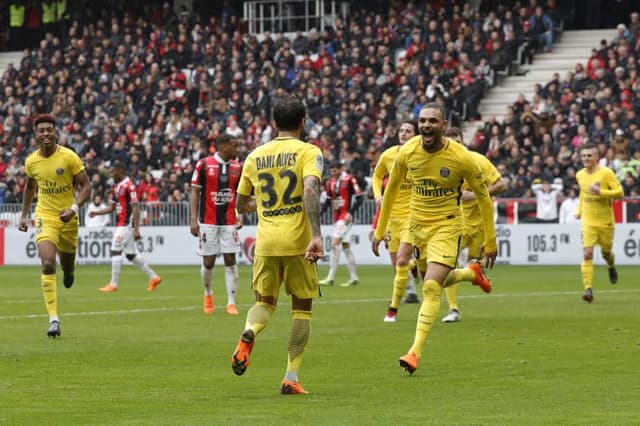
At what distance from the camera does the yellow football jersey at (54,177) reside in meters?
15.8

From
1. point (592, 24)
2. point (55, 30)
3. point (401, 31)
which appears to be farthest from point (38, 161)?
point (55, 30)

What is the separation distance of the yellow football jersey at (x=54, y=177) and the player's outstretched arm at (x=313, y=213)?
6.24 m

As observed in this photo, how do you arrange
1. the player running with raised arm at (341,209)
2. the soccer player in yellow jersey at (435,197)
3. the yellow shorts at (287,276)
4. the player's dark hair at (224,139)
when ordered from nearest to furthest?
1. the yellow shorts at (287,276)
2. the soccer player in yellow jersey at (435,197)
3. the player's dark hair at (224,139)
4. the player running with raised arm at (341,209)

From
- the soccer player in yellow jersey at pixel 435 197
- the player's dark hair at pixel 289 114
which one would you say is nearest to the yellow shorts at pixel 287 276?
the player's dark hair at pixel 289 114

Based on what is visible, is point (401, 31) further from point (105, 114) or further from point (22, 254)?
point (22, 254)

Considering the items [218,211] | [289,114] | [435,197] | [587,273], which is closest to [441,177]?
[435,197]

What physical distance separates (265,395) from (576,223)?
79.3 ft

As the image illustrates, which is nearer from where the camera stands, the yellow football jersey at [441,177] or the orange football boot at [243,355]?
the orange football boot at [243,355]

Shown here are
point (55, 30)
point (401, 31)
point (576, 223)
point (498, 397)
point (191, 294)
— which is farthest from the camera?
point (55, 30)

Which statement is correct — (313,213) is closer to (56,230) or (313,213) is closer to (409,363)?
(409,363)

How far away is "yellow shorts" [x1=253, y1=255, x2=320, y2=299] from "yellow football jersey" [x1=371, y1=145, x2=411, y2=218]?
6476 millimetres

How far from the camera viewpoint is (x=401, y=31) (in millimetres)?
44031

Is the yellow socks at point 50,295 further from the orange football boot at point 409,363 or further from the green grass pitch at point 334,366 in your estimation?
the orange football boot at point 409,363

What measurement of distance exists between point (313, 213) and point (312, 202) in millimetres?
79
